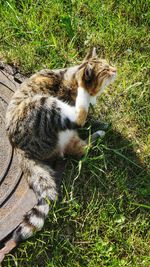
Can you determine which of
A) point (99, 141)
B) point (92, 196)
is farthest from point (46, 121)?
point (92, 196)

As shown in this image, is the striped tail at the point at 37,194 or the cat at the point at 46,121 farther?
the cat at the point at 46,121

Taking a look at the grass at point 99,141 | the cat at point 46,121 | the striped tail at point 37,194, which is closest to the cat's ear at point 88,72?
the cat at point 46,121

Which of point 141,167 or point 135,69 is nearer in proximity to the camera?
point 141,167

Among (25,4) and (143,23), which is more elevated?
(25,4)

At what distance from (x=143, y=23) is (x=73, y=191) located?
174 centimetres

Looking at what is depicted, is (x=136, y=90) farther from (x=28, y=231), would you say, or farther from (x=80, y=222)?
(x=28, y=231)

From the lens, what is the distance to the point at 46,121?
2.81 meters

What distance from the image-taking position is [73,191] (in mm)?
2949

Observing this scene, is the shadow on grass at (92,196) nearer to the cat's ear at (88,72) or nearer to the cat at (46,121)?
the cat at (46,121)

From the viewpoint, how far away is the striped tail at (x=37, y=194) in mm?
2602

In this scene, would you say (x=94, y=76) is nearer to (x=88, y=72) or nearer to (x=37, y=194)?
(x=88, y=72)

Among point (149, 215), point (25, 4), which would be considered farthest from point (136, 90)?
point (25, 4)

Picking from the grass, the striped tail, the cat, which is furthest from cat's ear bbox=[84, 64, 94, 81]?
the striped tail

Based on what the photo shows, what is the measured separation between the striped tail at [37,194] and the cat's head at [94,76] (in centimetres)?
68
